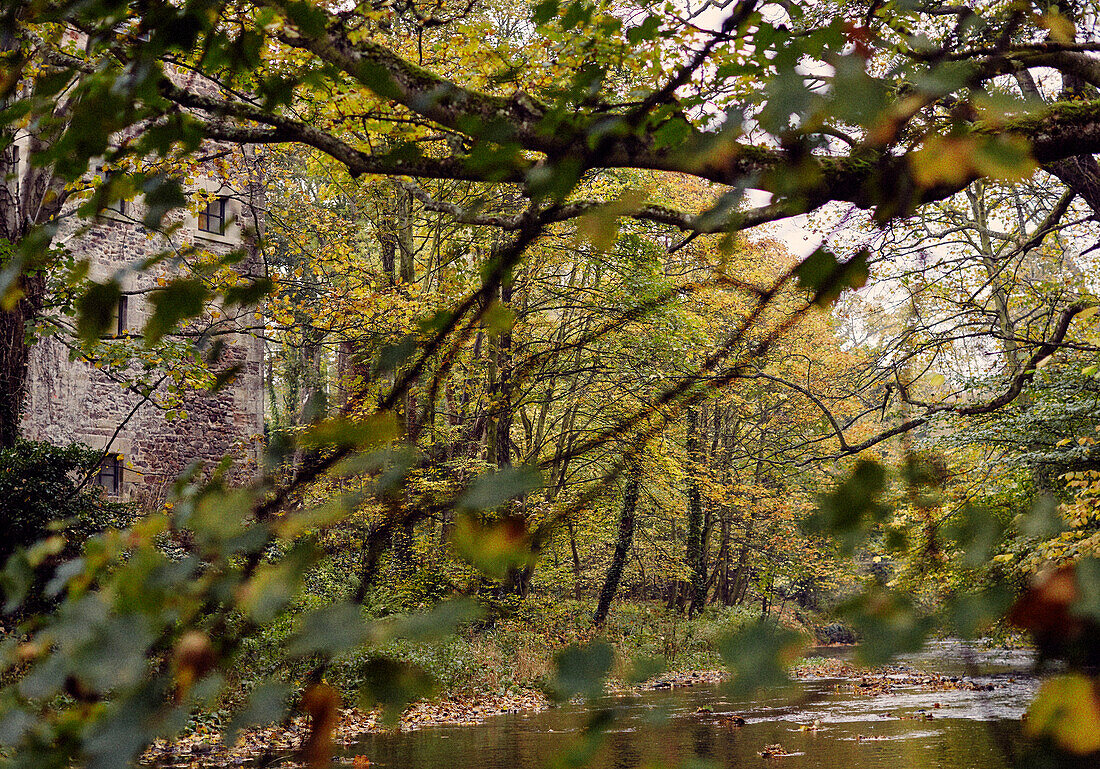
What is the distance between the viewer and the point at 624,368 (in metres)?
15.7

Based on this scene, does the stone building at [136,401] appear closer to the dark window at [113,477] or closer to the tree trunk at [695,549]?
the dark window at [113,477]

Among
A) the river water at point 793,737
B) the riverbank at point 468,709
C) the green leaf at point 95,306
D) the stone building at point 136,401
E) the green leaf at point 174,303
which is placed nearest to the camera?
the green leaf at point 174,303

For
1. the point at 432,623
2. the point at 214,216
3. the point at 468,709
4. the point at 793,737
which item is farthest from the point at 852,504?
the point at 214,216

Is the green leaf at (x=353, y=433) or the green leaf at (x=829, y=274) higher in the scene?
the green leaf at (x=829, y=274)

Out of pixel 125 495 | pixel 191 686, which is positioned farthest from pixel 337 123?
pixel 125 495

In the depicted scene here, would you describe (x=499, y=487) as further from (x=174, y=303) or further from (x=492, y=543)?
(x=174, y=303)

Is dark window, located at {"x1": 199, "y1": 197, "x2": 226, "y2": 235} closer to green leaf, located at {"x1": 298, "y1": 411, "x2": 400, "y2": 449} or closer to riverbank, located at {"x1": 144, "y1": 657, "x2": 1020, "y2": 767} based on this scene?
riverbank, located at {"x1": 144, "y1": 657, "x2": 1020, "y2": 767}

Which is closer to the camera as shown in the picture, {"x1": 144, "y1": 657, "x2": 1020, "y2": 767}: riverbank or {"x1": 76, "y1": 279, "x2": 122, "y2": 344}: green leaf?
{"x1": 76, "y1": 279, "x2": 122, "y2": 344}: green leaf

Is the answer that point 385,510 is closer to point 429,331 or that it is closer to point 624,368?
point 429,331

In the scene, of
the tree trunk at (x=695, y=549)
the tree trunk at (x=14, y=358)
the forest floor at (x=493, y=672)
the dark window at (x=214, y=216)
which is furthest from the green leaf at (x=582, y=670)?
the tree trunk at (x=695, y=549)

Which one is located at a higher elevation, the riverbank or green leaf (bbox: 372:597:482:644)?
green leaf (bbox: 372:597:482:644)

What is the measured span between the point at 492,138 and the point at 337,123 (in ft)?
17.3

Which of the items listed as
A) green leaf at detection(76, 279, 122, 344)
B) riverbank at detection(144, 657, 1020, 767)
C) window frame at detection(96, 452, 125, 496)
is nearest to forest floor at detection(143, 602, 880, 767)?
riverbank at detection(144, 657, 1020, 767)

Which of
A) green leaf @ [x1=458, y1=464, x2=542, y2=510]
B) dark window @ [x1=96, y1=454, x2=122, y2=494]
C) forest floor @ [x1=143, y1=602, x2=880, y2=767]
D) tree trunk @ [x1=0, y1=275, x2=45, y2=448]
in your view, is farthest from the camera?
dark window @ [x1=96, y1=454, x2=122, y2=494]
